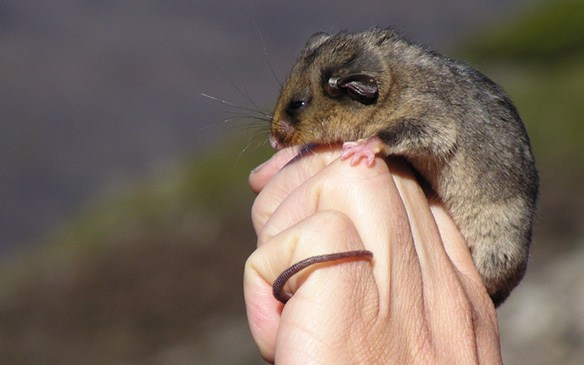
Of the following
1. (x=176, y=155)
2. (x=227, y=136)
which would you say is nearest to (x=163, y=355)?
(x=176, y=155)

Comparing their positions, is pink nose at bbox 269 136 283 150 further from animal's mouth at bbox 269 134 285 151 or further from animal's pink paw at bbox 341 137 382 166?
animal's pink paw at bbox 341 137 382 166

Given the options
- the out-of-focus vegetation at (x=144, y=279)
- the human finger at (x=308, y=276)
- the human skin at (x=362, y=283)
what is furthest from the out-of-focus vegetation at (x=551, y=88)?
the human finger at (x=308, y=276)

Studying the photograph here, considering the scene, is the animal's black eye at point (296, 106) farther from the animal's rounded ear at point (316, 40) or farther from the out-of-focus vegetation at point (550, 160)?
the out-of-focus vegetation at point (550, 160)

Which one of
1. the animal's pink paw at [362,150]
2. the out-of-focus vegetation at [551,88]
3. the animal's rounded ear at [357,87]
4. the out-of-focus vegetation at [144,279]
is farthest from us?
the out-of-focus vegetation at [551,88]

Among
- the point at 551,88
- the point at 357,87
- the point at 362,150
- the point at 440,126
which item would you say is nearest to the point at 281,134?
the point at 357,87

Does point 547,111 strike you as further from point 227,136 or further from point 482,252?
point 482,252

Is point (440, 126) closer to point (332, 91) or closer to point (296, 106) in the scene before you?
point (332, 91)
